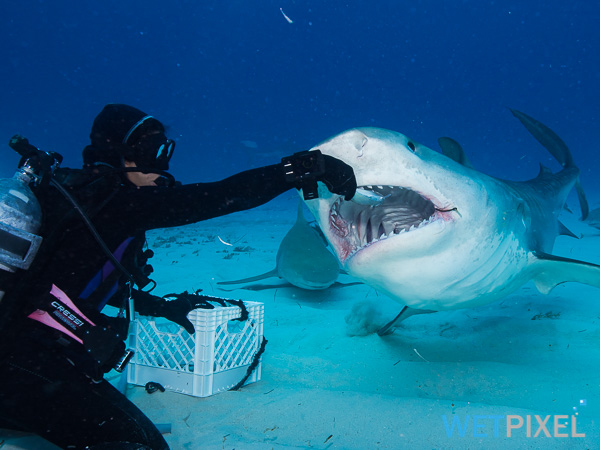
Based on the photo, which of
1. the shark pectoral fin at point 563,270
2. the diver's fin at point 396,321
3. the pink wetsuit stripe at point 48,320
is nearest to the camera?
the pink wetsuit stripe at point 48,320

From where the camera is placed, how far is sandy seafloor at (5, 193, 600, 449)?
2.01 meters

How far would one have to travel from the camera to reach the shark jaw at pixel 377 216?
2.34m

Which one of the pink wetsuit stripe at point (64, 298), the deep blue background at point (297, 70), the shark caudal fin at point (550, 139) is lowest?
the pink wetsuit stripe at point (64, 298)

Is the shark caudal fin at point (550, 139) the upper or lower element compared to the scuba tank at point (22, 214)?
upper

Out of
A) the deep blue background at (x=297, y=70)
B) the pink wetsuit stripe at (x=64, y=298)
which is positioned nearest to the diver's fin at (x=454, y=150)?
the pink wetsuit stripe at (x=64, y=298)

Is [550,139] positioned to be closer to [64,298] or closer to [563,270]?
[563,270]

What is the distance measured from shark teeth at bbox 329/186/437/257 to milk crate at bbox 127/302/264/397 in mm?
1067

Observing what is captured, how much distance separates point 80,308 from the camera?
1731mm

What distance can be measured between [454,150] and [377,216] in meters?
2.31

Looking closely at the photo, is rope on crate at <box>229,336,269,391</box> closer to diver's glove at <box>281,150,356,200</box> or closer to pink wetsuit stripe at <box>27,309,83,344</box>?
pink wetsuit stripe at <box>27,309,83,344</box>

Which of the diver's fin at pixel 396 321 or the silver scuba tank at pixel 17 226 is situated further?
the diver's fin at pixel 396 321

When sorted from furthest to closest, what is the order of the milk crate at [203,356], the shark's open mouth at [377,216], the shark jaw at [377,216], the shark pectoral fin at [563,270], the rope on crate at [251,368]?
the shark pectoral fin at [563,270] < the rope on crate at [251,368] < the milk crate at [203,356] < the shark's open mouth at [377,216] < the shark jaw at [377,216]

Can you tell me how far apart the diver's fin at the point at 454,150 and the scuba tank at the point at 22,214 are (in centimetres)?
Result: 417

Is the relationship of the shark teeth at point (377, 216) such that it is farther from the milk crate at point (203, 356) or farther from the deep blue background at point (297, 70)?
the deep blue background at point (297, 70)
